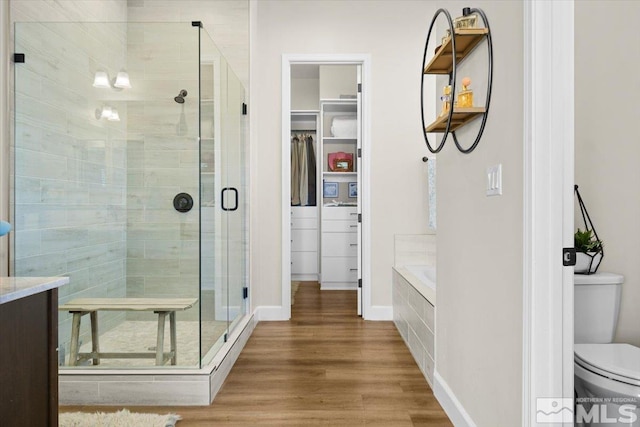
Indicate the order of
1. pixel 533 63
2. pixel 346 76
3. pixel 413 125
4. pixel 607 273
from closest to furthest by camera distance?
pixel 533 63, pixel 607 273, pixel 413 125, pixel 346 76

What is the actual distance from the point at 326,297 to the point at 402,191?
5.37 feet

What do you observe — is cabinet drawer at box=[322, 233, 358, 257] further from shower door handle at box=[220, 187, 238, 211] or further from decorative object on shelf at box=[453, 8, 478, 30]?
decorative object on shelf at box=[453, 8, 478, 30]

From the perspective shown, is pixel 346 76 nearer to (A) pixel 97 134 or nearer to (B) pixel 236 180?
(B) pixel 236 180

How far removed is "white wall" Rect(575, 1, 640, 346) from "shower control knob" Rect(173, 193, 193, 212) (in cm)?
191

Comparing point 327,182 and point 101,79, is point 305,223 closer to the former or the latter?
point 327,182

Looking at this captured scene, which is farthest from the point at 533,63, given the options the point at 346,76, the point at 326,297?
the point at 346,76

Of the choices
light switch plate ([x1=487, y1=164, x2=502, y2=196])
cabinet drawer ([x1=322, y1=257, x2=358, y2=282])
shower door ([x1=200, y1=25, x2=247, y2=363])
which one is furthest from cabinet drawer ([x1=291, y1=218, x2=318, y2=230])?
light switch plate ([x1=487, y1=164, x2=502, y2=196])

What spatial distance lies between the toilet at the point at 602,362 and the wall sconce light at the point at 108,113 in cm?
249

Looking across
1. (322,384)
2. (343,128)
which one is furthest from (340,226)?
(322,384)

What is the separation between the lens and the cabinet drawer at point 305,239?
6043 millimetres

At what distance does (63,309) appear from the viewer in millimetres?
2447

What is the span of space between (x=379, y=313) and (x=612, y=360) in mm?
2548

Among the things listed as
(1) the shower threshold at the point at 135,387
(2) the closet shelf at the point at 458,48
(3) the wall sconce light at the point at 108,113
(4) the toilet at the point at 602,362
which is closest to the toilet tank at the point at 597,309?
(4) the toilet at the point at 602,362

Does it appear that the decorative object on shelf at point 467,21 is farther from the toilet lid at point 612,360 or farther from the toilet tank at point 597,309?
the toilet lid at point 612,360
